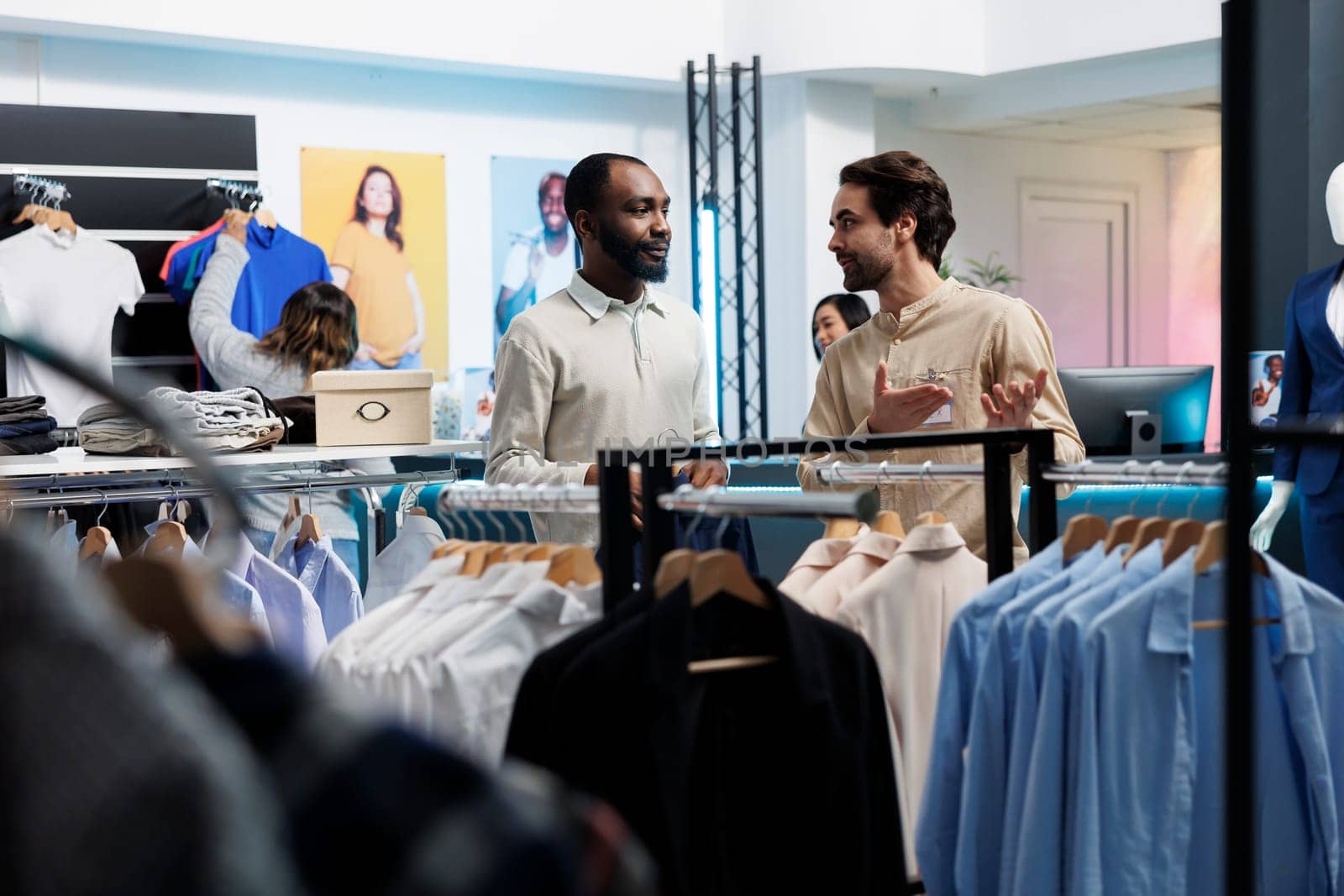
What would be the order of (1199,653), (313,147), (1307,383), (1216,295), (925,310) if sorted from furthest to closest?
(1216,295)
(313,147)
(1307,383)
(925,310)
(1199,653)

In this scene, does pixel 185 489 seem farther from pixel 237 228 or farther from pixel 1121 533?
pixel 237 228

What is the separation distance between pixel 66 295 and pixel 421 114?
2331 mm

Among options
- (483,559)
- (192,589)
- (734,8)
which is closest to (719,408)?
(734,8)

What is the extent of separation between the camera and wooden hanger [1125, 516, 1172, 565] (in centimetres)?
177

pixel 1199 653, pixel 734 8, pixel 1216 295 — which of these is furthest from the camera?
pixel 1216 295

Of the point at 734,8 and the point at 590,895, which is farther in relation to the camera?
the point at 734,8

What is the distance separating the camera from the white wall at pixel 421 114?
7129mm

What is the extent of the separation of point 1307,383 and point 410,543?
258 cm

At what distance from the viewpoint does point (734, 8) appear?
27.4 ft

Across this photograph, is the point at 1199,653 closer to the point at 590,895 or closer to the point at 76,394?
the point at 590,895

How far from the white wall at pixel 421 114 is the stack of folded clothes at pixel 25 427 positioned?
387cm

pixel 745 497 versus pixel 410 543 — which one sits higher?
pixel 745 497

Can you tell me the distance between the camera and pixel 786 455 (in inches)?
76.1

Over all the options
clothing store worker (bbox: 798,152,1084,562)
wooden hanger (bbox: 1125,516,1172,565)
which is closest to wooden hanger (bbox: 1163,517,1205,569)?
wooden hanger (bbox: 1125,516,1172,565)
